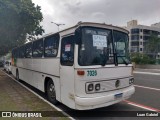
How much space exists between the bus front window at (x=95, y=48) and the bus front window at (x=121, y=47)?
0.33 meters

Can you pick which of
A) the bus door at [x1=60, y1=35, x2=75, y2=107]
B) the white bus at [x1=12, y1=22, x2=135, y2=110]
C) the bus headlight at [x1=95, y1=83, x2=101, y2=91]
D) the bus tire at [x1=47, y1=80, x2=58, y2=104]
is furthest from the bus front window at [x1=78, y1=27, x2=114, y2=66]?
the bus tire at [x1=47, y1=80, x2=58, y2=104]

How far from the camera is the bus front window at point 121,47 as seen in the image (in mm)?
7523

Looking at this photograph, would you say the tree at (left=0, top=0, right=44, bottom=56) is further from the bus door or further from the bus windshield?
the bus windshield

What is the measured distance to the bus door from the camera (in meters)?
6.93

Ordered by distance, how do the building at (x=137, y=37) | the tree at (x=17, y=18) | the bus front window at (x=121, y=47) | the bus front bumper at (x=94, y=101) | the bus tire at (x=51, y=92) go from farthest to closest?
the building at (x=137, y=37)
the tree at (x=17, y=18)
the bus tire at (x=51, y=92)
the bus front window at (x=121, y=47)
the bus front bumper at (x=94, y=101)

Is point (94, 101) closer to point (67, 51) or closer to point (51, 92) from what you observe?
point (67, 51)

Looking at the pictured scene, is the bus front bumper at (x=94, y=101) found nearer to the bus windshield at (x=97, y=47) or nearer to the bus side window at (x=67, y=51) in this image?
the bus windshield at (x=97, y=47)

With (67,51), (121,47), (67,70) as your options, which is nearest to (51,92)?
(67,70)

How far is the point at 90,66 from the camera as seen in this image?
6.70 metres

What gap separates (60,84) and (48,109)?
1.04 meters

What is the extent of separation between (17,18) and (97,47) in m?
8.09

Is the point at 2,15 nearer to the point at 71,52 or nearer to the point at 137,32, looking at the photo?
the point at 71,52

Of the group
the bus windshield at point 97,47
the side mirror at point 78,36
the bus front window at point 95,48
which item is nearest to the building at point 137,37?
the bus windshield at point 97,47

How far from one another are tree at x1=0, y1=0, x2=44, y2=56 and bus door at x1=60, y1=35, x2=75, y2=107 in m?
5.79
